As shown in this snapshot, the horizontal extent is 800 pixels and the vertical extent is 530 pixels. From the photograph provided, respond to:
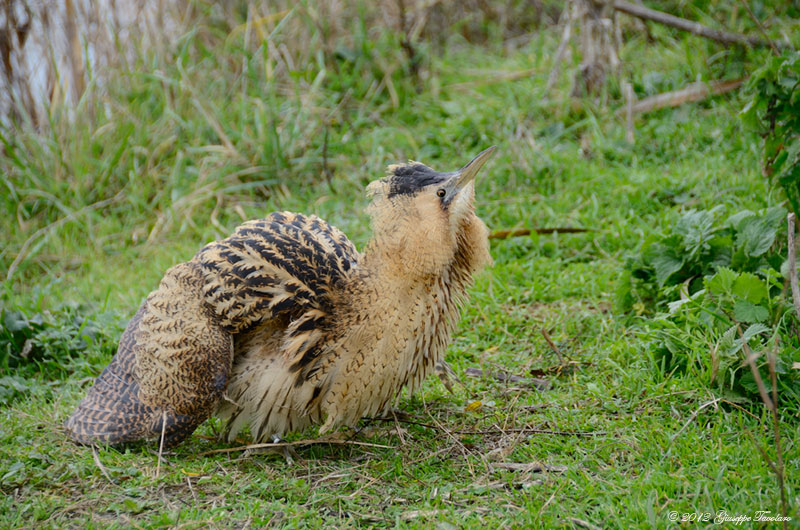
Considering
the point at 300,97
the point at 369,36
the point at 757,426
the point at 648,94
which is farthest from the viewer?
the point at 369,36

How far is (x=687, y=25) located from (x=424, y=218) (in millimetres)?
4578

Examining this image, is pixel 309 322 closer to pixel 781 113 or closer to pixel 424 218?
pixel 424 218

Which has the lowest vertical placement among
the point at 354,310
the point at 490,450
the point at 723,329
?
the point at 490,450

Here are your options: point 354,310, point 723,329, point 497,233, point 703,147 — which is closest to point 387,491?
point 354,310

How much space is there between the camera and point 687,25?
22.8ft

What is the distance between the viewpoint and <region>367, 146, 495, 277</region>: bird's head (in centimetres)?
353

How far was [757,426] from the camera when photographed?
333 centimetres

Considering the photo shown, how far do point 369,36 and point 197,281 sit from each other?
4889 millimetres

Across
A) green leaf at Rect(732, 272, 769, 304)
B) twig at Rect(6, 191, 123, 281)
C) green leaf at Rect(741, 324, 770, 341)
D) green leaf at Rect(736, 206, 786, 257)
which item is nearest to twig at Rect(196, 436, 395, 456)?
green leaf at Rect(741, 324, 770, 341)

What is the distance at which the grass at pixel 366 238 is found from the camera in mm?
3207

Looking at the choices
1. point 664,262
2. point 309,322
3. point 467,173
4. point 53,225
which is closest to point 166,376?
point 309,322

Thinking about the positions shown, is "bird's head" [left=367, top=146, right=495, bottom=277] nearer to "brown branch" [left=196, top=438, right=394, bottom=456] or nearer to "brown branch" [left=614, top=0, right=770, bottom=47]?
"brown branch" [left=196, top=438, right=394, bottom=456]

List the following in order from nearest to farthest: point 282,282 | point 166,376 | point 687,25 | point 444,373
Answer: point 282,282
point 166,376
point 444,373
point 687,25

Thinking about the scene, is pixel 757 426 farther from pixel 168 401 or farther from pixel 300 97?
pixel 300 97
